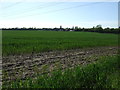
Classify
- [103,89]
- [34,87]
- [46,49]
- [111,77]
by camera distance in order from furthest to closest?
[46,49]
[111,77]
[103,89]
[34,87]

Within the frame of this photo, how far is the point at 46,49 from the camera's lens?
15547mm

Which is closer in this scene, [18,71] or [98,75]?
[98,75]

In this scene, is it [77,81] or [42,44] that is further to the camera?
[42,44]

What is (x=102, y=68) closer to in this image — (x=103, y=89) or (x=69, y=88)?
(x=103, y=89)

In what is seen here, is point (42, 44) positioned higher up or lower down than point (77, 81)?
higher up

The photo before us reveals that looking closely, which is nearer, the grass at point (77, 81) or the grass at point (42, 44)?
the grass at point (77, 81)

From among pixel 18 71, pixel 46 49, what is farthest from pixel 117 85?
pixel 46 49

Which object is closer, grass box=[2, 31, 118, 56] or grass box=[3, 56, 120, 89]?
grass box=[3, 56, 120, 89]

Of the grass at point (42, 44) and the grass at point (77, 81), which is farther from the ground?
the grass at point (42, 44)

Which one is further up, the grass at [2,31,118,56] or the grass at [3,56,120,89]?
the grass at [2,31,118,56]

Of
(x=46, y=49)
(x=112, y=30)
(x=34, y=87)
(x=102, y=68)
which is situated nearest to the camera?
(x=34, y=87)

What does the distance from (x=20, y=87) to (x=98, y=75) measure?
2830 millimetres

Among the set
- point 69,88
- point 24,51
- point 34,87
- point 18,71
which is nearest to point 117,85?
point 69,88

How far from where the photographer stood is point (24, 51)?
13742mm
